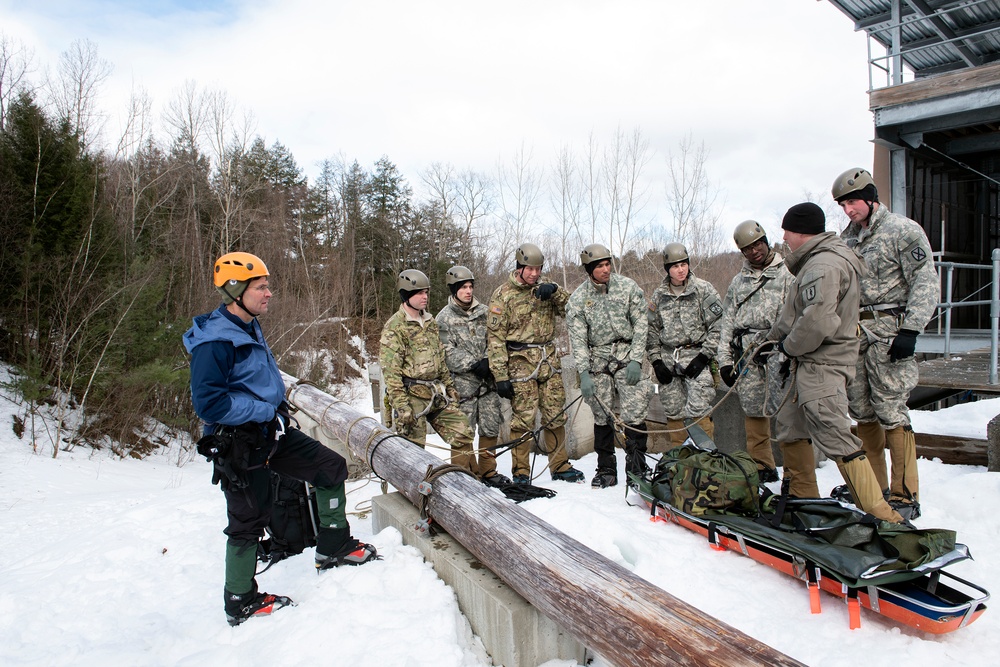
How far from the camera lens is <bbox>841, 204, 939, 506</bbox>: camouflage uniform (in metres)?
4.27

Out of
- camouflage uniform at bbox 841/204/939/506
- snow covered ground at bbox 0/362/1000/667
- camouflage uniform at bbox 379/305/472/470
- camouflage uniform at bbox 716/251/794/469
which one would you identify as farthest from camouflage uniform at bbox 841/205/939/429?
camouflage uniform at bbox 379/305/472/470

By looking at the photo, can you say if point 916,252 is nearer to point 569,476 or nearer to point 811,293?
point 811,293

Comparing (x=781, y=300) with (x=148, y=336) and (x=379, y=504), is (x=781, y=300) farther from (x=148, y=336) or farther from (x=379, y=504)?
(x=148, y=336)

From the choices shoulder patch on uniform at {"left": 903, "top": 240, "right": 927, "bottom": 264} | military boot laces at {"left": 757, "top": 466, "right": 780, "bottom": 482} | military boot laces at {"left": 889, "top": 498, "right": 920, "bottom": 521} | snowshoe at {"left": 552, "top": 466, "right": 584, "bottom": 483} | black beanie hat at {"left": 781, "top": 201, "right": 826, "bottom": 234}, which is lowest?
snowshoe at {"left": 552, "top": 466, "right": 584, "bottom": 483}

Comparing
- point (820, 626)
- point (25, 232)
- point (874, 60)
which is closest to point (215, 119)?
point (25, 232)

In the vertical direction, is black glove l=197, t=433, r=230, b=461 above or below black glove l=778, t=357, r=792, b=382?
A: below

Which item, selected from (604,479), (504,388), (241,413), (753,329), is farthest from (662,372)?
(241,413)

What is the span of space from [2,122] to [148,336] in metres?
6.34

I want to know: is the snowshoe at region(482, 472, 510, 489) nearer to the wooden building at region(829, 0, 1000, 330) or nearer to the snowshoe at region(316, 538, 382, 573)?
the snowshoe at region(316, 538, 382, 573)

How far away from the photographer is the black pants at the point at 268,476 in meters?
3.42

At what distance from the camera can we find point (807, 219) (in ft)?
13.2

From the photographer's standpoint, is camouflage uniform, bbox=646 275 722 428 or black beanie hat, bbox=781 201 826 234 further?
camouflage uniform, bbox=646 275 722 428

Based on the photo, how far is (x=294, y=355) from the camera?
872 inches

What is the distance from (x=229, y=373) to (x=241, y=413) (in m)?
0.27
